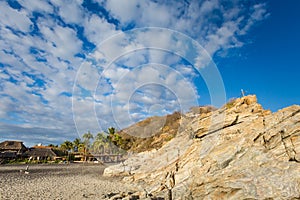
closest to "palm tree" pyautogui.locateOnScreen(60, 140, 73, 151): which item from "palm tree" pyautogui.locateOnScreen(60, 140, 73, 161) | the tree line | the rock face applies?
"palm tree" pyautogui.locateOnScreen(60, 140, 73, 161)

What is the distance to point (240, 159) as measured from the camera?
13.5 m

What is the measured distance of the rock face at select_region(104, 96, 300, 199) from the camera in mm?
10320

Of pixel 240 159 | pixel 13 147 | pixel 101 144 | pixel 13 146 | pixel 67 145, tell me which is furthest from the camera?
pixel 67 145

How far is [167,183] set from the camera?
1892cm

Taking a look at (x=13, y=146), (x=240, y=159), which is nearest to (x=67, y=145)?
(x=13, y=146)

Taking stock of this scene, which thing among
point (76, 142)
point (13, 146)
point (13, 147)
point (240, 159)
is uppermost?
point (76, 142)

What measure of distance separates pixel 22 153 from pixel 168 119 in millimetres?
42766

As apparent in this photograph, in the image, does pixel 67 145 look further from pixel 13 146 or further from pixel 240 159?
pixel 240 159

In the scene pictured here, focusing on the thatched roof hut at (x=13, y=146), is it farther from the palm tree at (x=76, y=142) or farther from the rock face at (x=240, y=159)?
the rock face at (x=240, y=159)

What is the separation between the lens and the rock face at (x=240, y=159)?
406 inches

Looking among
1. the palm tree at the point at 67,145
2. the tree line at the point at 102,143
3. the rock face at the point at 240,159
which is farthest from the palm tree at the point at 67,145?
the rock face at the point at 240,159

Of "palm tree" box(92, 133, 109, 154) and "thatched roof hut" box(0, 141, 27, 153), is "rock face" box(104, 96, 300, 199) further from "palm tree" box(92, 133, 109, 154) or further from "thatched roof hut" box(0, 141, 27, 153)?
"thatched roof hut" box(0, 141, 27, 153)

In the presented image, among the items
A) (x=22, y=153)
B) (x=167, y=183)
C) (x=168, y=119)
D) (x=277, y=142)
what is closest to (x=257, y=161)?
(x=277, y=142)

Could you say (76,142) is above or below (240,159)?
above
